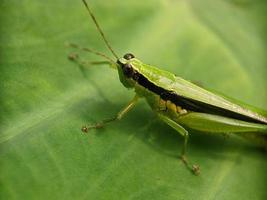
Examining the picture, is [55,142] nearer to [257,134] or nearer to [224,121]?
[224,121]

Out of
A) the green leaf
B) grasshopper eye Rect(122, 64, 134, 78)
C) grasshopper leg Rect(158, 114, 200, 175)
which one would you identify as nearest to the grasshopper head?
grasshopper eye Rect(122, 64, 134, 78)

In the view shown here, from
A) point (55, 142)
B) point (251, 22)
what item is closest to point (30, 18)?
point (55, 142)

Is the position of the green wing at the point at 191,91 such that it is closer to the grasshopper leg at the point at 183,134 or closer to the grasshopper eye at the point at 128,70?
the grasshopper eye at the point at 128,70

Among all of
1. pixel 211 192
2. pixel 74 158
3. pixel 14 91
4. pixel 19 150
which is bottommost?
pixel 211 192

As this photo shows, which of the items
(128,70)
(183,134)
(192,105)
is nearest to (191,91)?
(192,105)

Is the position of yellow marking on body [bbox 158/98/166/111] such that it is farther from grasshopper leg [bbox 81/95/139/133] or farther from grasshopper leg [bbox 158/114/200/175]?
grasshopper leg [bbox 81/95/139/133]

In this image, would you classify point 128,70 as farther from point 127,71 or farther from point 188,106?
point 188,106
